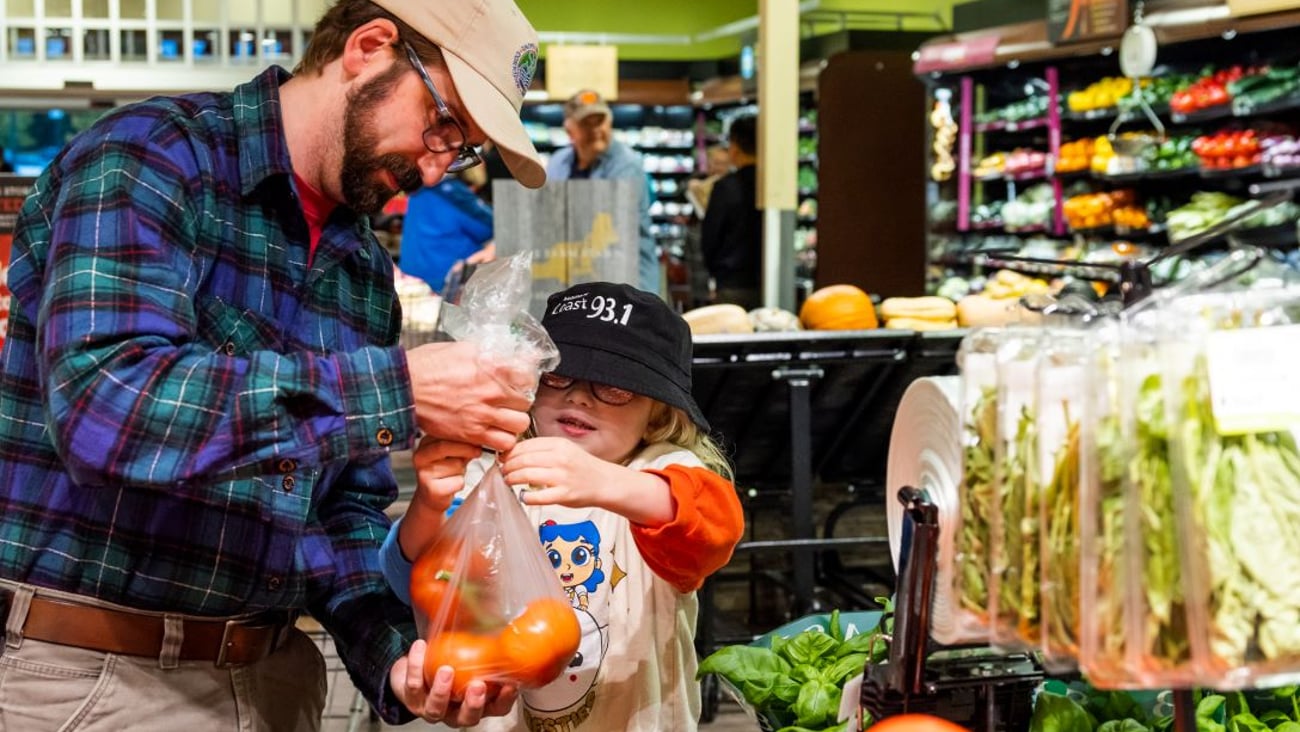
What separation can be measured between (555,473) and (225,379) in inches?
16.5

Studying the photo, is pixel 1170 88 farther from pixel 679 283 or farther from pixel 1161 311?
pixel 1161 311

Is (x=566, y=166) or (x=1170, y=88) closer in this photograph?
(x=566, y=166)

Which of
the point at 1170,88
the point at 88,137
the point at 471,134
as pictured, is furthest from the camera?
the point at 1170,88

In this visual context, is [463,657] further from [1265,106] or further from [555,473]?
[1265,106]

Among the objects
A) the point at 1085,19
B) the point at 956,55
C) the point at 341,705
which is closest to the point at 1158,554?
A: the point at 341,705

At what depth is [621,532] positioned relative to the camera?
226 centimetres

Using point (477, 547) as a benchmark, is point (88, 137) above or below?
above

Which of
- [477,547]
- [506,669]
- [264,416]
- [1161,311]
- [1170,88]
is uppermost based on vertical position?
[1170,88]

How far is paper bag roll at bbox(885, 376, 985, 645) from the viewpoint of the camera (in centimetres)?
135

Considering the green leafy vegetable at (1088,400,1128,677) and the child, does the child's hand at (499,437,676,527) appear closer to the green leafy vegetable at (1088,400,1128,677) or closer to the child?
the child

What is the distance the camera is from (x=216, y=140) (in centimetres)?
179

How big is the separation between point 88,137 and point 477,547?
0.68m

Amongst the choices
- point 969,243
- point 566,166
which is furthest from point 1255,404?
point 969,243

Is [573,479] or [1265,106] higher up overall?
[1265,106]
